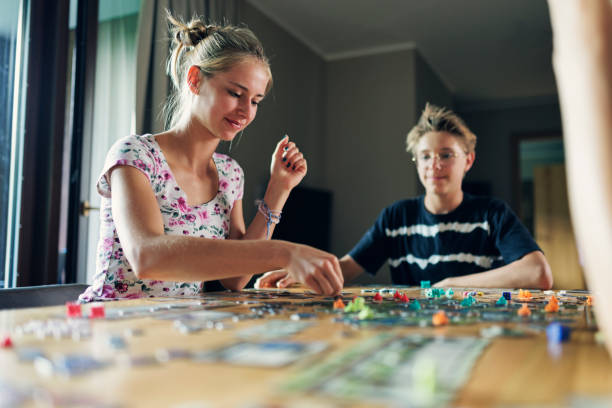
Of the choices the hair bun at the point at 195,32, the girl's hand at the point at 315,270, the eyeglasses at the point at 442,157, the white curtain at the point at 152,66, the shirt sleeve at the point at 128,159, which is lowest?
the girl's hand at the point at 315,270

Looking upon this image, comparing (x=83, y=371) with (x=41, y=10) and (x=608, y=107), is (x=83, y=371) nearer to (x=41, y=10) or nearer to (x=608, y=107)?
(x=608, y=107)

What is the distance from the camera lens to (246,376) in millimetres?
459

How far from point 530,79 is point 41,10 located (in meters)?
5.63

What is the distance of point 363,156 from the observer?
17.6 feet

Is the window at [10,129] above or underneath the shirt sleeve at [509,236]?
above

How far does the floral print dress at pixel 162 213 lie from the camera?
131 cm

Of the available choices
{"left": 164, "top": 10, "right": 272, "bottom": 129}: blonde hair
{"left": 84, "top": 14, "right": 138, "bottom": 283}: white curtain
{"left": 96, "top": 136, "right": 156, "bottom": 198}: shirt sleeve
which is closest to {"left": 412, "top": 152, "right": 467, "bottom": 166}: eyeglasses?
{"left": 164, "top": 10, "right": 272, "bottom": 129}: blonde hair

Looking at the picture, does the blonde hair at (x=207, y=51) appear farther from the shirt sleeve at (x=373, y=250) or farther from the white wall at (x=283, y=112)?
the white wall at (x=283, y=112)

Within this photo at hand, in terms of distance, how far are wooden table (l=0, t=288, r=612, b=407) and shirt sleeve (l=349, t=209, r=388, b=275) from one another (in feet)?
5.26

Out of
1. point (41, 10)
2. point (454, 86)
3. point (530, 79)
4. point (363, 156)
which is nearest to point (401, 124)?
point (363, 156)

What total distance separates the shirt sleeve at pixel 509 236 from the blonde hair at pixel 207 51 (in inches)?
46.9

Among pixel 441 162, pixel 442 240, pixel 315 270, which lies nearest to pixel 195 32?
pixel 315 270

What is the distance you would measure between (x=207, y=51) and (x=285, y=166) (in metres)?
0.47

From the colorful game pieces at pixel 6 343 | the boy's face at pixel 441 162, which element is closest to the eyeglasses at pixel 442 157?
the boy's face at pixel 441 162
